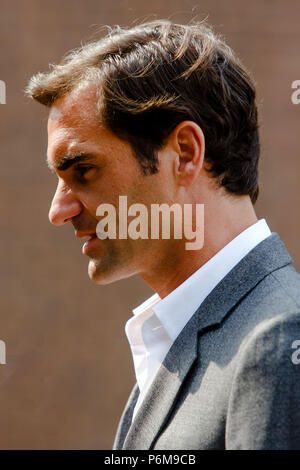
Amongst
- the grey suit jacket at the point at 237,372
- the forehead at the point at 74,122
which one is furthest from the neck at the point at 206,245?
the forehead at the point at 74,122

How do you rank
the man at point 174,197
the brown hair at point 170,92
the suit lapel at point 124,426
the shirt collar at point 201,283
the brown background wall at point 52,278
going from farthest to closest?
the brown background wall at point 52,278 → the suit lapel at point 124,426 → the brown hair at point 170,92 → the shirt collar at point 201,283 → the man at point 174,197

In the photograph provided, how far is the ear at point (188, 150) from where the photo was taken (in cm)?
181

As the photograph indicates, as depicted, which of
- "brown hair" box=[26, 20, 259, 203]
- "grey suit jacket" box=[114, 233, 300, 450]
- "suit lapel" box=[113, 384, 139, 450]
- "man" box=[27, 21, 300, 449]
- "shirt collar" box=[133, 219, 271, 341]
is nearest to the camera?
"grey suit jacket" box=[114, 233, 300, 450]

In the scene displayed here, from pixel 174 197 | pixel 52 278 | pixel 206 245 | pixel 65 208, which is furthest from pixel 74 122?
pixel 52 278

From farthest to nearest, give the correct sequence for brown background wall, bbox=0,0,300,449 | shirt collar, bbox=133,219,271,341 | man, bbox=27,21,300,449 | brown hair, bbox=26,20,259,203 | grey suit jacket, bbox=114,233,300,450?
brown background wall, bbox=0,0,300,449
brown hair, bbox=26,20,259,203
shirt collar, bbox=133,219,271,341
man, bbox=27,21,300,449
grey suit jacket, bbox=114,233,300,450

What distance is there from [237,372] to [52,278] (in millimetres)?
4238

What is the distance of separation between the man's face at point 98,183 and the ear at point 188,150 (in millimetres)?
36

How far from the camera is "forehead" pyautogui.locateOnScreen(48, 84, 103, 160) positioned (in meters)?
1.82

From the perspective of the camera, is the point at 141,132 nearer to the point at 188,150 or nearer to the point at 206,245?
the point at 188,150

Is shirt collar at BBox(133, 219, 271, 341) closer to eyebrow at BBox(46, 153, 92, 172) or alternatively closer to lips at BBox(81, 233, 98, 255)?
lips at BBox(81, 233, 98, 255)

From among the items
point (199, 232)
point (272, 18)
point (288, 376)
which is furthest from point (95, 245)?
point (272, 18)

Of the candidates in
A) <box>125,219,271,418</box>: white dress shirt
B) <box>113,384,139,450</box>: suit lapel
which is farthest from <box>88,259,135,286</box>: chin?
<box>113,384,139,450</box>: suit lapel

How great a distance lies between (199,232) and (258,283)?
0.23 m

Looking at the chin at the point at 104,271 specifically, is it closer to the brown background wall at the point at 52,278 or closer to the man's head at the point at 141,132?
the man's head at the point at 141,132
